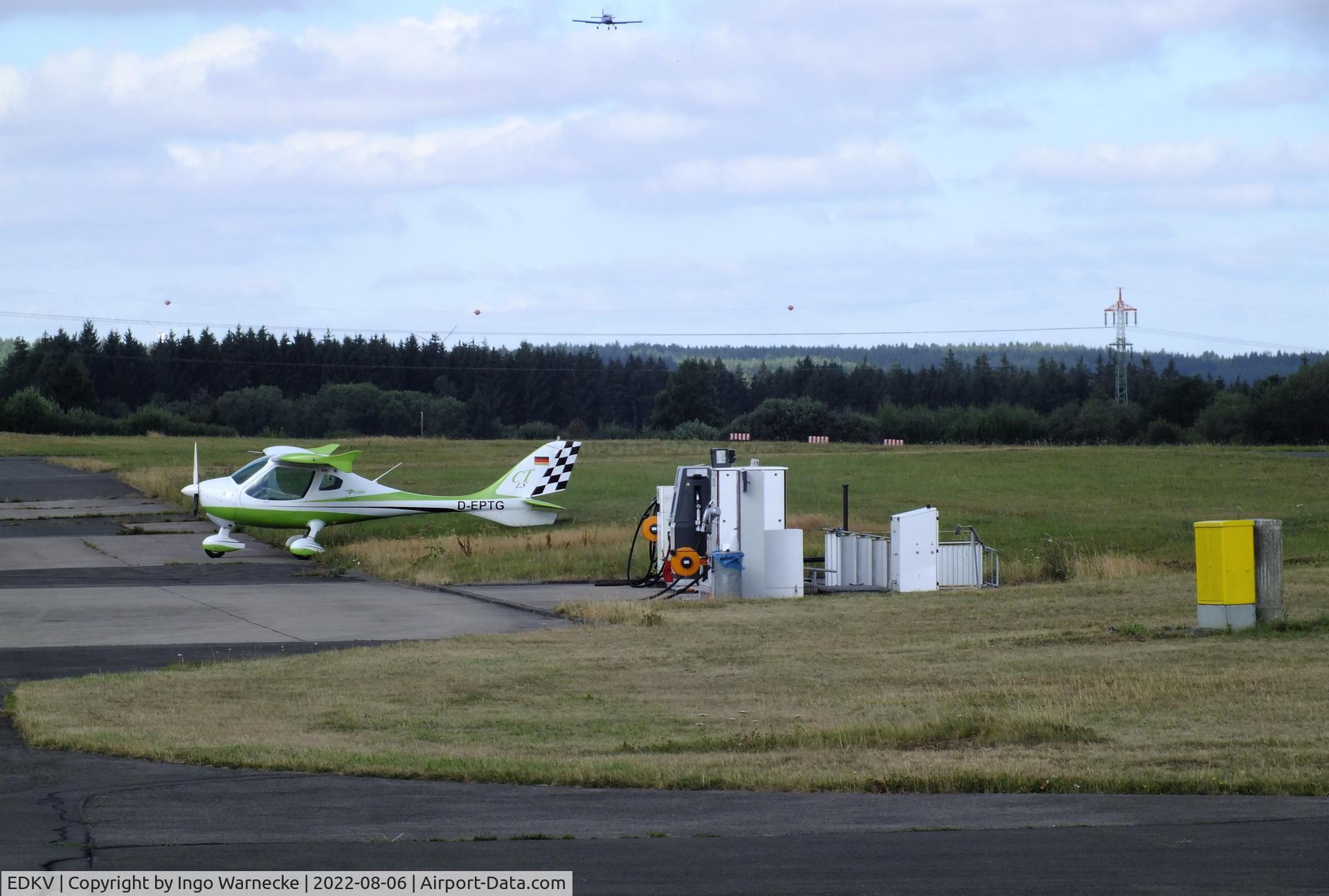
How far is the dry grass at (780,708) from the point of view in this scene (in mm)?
9164

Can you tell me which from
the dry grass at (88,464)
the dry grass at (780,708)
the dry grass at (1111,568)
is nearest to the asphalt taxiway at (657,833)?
the dry grass at (780,708)

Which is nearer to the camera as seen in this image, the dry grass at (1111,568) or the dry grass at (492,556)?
the dry grass at (1111,568)

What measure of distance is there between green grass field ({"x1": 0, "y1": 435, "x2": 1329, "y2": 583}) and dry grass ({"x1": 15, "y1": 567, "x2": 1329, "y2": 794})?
9874 millimetres

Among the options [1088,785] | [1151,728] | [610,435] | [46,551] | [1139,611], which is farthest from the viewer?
[610,435]

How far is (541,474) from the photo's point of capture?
109 ft

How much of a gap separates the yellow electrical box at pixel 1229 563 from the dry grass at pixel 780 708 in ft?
1.86

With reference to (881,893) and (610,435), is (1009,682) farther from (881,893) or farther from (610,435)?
(610,435)

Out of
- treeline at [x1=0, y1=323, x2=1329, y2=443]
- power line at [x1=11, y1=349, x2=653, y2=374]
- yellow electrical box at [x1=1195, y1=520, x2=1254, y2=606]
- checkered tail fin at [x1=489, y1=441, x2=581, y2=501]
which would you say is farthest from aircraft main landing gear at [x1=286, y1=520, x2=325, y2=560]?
power line at [x1=11, y1=349, x2=653, y2=374]

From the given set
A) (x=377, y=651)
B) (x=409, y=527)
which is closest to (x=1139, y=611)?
(x=377, y=651)

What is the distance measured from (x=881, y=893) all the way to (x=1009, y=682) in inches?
264

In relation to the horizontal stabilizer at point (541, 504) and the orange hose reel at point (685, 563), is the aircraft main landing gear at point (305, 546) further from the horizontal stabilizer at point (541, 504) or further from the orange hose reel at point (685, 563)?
the orange hose reel at point (685, 563)

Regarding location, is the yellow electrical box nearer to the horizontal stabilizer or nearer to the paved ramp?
the paved ramp

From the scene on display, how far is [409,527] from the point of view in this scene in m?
36.8

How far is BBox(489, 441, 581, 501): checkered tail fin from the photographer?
33.2m
